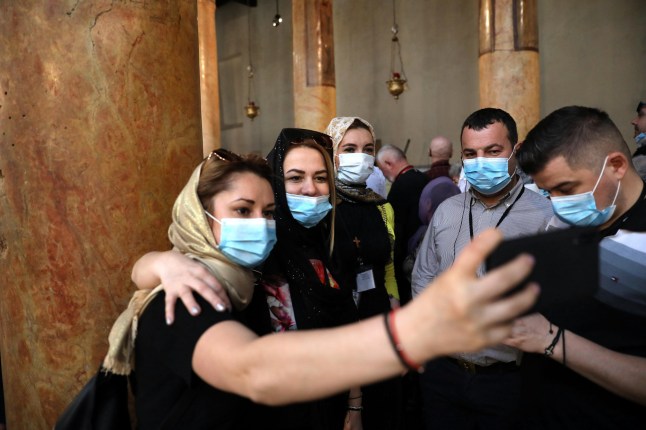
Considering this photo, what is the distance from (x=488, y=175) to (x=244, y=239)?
4.34 feet

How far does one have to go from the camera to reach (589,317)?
5.17 feet

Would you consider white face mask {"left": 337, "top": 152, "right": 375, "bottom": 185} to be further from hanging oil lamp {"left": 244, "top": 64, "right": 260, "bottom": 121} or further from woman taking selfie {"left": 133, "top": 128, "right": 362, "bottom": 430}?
hanging oil lamp {"left": 244, "top": 64, "right": 260, "bottom": 121}

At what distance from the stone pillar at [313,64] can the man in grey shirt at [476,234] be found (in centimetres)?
546

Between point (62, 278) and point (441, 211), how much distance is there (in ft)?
5.53

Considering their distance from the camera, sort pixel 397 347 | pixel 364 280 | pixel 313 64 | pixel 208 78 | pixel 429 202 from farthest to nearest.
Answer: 1. pixel 208 78
2. pixel 313 64
3. pixel 429 202
4. pixel 364 280
5. pixel 397 347

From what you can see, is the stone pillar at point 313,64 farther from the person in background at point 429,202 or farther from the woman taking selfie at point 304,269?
the woman taking selfie at point 304,269

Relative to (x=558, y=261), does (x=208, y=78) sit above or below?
above

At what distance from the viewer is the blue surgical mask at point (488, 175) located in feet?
7.46

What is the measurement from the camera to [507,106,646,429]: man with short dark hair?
1.44 meters

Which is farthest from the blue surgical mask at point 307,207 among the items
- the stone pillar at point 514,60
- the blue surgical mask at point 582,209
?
the stone pillar at point 514,60

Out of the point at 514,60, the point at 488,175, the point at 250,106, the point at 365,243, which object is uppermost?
the point at 250,106

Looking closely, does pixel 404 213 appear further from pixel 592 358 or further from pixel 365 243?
pixel 592 358

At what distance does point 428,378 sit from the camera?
222 cm

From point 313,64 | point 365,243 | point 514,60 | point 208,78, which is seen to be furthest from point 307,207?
point 208,78
